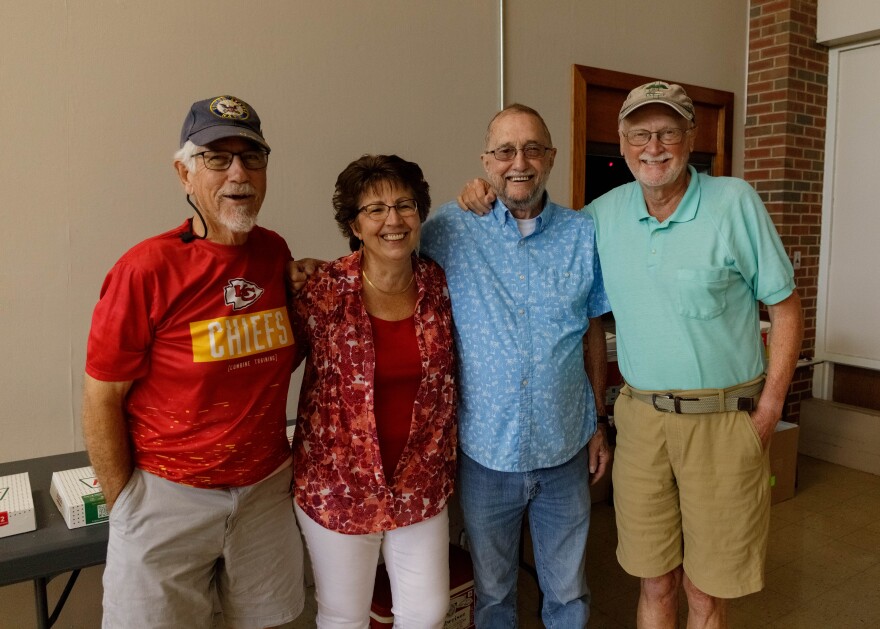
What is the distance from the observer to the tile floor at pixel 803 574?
2699 mm

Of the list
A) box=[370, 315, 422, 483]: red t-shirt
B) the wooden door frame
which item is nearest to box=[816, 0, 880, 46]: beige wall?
the wooden door frame

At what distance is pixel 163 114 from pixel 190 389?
1359 millimetres

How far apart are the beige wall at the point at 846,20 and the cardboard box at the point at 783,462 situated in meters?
2.71

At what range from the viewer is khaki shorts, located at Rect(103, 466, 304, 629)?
153 cm

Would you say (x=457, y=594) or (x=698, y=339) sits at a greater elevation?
(x=698, y=339)

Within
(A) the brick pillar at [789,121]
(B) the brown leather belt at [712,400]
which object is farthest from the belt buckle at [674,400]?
(A) the brick pillar at [789,121]

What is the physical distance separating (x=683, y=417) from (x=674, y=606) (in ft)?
2.17

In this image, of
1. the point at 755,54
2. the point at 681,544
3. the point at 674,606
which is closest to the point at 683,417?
the point at 681,544

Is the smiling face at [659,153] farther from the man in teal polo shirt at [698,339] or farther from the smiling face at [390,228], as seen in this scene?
the smiling face at [390,228]

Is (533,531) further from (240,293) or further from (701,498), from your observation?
(240,293)

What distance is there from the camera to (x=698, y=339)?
1.85m

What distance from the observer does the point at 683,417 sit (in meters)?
1.89

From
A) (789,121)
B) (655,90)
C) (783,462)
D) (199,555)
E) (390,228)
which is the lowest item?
(783,462)

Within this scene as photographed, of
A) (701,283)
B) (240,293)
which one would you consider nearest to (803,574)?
(701,283)
